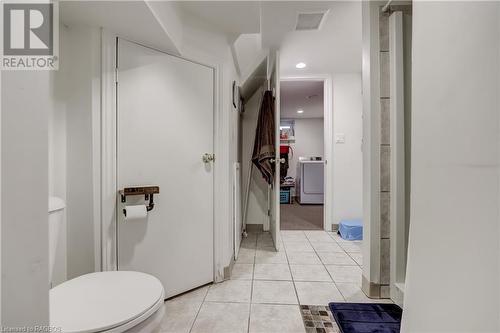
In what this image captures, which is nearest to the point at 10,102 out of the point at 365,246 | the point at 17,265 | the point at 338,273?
the point at 17,265

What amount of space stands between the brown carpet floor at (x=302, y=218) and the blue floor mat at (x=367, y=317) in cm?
190

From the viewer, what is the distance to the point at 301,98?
455 centimetres

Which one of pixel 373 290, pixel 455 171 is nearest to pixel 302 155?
pixel 373 290

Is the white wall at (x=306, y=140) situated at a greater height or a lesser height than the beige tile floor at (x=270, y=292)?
greater

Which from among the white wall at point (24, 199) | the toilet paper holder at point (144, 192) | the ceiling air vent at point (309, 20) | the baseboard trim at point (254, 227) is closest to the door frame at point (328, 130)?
the baseboard trim at point (254, 227)

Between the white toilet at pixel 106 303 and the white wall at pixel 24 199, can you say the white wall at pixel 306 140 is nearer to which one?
the white toilet at pixel 106 303

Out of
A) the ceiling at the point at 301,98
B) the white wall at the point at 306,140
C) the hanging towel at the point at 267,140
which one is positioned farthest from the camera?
the white wall at the point at 306,140

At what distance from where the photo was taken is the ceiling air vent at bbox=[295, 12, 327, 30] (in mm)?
1772

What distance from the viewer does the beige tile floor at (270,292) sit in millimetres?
1298

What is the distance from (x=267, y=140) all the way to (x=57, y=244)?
1.90 m

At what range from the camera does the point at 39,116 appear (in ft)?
1.38

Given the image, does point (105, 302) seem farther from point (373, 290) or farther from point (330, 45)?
point (330, 45)

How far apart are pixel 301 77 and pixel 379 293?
2599mm

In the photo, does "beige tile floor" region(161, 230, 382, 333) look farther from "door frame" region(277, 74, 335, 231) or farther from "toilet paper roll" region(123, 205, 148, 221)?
"door frame" region(277, 74, 335, 231)
